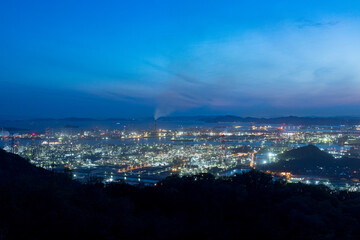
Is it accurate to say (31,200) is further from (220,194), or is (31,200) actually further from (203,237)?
(220,194)

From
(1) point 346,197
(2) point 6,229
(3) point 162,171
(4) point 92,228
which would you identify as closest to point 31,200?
(2) point 6,229

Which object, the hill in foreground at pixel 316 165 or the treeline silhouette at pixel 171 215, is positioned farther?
the hill in foreground at pixel 316 165

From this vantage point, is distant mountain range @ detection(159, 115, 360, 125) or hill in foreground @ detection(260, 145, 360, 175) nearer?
hill in foreground @ detection(260, 145, 360, 175)

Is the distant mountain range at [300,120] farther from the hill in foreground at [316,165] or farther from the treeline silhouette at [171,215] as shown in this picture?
the treeline silhouette at [171,215]

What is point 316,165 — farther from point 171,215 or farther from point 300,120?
point 300,120

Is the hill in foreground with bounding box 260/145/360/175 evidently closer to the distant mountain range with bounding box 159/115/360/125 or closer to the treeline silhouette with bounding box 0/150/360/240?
the treeline silhouette with bounding box 0/150/360/240

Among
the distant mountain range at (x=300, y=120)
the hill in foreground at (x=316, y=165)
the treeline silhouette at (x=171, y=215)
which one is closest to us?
the treeline silhouette at (x=171, y=215)

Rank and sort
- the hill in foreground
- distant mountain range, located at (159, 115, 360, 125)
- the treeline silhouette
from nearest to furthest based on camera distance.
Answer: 1. the treeline silhouette
2. the hill in foreground
3. distant mountain range, located at (159, 115, 360, 125)

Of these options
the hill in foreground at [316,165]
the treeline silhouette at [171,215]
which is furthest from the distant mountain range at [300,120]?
the treeline silhouette at [171,215]

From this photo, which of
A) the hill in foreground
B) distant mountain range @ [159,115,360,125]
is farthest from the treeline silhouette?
distant mountain range @ [159,115,360,125]
